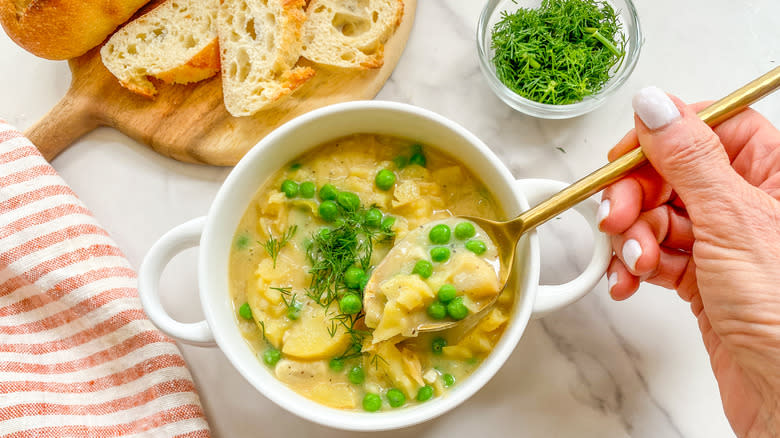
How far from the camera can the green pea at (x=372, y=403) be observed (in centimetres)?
248

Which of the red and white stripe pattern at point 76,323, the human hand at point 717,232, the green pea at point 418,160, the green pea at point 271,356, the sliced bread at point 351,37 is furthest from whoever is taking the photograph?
the sliced bread at point 351,37

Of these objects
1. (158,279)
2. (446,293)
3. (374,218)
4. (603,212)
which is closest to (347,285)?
(374,218)

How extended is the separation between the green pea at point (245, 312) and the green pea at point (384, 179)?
692mm

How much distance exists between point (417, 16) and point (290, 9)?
1.98ft

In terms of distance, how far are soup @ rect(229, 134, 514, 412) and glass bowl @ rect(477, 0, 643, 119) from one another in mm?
452

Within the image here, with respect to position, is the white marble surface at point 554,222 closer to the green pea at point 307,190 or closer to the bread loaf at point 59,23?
the bread loaf at point 59,23

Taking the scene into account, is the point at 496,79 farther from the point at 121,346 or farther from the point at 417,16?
the point at 121,346

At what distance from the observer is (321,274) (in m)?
2.55

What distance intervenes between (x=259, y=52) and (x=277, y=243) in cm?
91

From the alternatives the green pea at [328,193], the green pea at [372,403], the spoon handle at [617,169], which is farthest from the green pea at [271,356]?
the spoon handle at [617,169]

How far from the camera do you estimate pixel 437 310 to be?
238 centimetres

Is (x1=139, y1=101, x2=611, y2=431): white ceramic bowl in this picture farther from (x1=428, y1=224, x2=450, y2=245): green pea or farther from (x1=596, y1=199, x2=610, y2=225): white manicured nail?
(x1=428, y1=224, x2=450, y2=245): green pea

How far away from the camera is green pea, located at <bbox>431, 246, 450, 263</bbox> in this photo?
7.98 ft

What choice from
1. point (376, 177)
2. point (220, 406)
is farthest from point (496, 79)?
point (220, 406)
